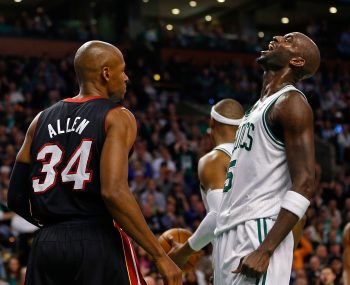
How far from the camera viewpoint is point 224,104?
6445 millimetres

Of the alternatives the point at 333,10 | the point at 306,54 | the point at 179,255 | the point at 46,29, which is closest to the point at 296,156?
the point at 306,54

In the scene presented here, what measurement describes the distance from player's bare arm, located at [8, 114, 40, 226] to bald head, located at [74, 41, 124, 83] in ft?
1.27

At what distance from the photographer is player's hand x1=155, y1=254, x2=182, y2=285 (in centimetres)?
422

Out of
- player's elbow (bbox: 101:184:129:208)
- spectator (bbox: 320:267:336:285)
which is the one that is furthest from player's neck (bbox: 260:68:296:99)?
spectator (bbox: 320:267:336:285)

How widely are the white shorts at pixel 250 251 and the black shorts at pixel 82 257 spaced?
510mm

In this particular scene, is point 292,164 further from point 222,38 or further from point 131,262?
point 222,38

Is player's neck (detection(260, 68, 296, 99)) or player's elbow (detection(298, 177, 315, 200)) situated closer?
player's elbow (detection(298, 177, 315, 200))

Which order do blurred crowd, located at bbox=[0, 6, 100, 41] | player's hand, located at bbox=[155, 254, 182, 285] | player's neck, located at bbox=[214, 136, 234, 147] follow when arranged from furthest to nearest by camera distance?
blurred crowd, located at bbox=[0, 6, 100, 41] → player's neck, located at bbox=[214, 136, 234, 147] → player's hand, located at bbox=[155, 254, 182, 285]

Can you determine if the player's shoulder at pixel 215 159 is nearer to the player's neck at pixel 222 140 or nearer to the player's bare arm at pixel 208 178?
the player's bare arm at pixel 208 178

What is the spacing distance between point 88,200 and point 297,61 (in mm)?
1443

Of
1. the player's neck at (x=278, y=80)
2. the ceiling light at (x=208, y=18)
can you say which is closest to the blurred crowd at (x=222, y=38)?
the ceiling light at (x=208, y=18)

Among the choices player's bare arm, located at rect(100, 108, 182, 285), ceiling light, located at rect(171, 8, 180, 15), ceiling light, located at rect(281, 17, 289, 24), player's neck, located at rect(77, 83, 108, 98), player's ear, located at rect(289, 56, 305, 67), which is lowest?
player's bare arm, located at rect(100, 108, 182, 285)

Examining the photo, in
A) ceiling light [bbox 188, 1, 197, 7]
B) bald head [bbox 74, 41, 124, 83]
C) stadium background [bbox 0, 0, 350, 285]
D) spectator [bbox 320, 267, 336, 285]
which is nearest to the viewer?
bald head [bbox 74, 41, 124, 83]

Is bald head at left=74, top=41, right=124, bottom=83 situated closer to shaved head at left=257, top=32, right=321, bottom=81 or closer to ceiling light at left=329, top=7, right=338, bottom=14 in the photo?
shaved head at left=257, top=32, right=321, bottom=81
